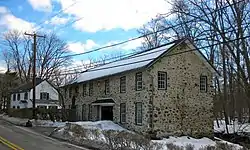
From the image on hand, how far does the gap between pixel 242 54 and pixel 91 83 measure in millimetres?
15880

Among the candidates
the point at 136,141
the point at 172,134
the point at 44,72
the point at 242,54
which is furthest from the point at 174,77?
the point at 44,72

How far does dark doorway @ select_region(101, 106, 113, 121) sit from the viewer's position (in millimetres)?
35469

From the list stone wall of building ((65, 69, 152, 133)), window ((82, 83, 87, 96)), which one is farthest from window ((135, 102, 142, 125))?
window ((82, 83, 87, 96))

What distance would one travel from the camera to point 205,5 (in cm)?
3184

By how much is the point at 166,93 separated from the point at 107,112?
8398 millimetres

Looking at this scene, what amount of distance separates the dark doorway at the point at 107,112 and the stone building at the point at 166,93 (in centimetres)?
66

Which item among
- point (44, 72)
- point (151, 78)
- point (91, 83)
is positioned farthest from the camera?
point (44, 72)

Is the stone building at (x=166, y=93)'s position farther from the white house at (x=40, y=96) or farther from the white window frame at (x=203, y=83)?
the white house at (x=40, y=96)

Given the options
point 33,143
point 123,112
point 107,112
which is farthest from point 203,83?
point 33,143

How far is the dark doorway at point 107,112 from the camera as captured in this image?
35.5 m

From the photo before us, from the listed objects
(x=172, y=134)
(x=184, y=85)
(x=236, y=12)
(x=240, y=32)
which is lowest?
(x=172, y=134)

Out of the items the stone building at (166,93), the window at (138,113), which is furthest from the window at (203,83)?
the window at (138,113)

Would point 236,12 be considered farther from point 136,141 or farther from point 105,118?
point 136,141

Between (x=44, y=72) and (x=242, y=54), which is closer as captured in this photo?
(x=242, y=54)
